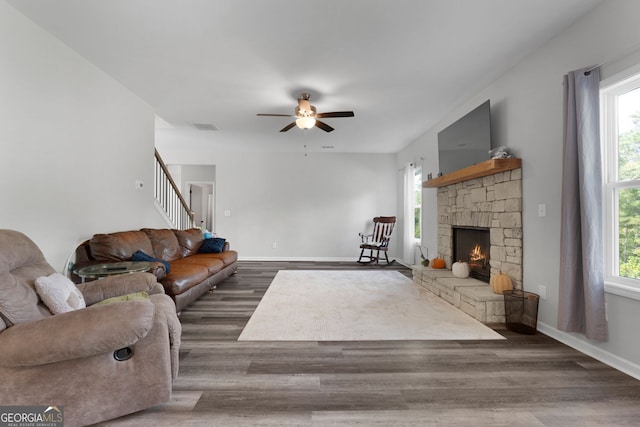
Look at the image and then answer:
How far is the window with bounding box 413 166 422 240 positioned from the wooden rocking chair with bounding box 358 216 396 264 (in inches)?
19.0

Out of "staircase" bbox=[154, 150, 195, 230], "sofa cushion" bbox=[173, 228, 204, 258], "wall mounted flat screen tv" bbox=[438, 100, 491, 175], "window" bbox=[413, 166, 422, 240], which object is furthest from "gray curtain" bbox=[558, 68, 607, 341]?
"staircase" bbox=[154, 150, 195, 230]

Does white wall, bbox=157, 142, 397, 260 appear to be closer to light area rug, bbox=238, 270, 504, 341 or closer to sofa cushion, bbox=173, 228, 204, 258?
sofa cushion, bbox=173, 228, 204, 258

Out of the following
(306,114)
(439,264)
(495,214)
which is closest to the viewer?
(495,214)

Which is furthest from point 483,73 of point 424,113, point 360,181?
point 360,181

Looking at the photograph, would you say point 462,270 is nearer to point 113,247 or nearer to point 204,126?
point 113,247

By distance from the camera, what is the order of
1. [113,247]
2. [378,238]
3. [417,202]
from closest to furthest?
[113,247] < [417,202] < [378,238]

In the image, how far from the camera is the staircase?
15.5ft

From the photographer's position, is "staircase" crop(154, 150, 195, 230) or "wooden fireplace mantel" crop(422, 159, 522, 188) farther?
"staircase" crop(154, 150, 195, 230)

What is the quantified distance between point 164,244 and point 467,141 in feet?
14.0

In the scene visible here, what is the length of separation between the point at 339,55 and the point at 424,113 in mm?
2167

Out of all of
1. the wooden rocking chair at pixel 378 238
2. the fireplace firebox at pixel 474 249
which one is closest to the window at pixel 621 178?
the fireplace firebox at pixel 474 249

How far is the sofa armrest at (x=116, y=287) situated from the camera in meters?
1.96

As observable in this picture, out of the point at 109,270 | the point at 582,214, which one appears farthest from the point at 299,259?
the point at 582,214

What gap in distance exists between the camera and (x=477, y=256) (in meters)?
3.71
